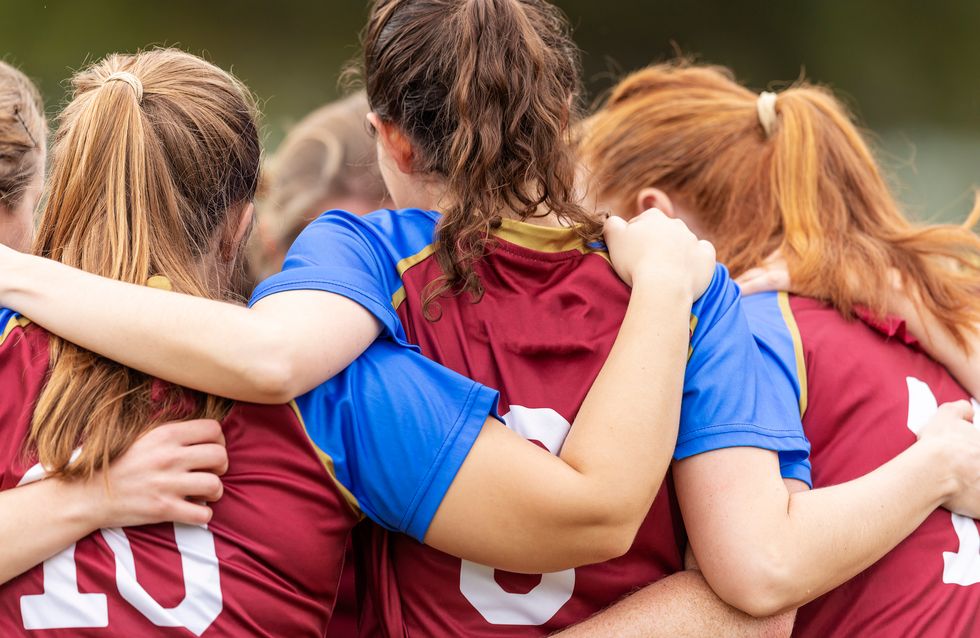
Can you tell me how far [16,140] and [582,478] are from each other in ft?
4.02

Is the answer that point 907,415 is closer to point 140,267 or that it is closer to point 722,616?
point 722,616

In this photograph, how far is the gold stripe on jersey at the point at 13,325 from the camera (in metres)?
1.53

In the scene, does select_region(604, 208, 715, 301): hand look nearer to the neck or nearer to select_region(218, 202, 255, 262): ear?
the neck

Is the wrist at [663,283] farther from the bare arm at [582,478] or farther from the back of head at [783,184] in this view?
the back of head at [783,184]

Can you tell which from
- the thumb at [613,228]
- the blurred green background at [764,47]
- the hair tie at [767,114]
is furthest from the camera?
the blurred green background at [764,47]

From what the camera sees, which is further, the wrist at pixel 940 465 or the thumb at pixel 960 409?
the thumb at pixel 960 409

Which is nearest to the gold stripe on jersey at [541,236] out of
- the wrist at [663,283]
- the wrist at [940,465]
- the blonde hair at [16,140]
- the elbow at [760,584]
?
the wrist at [663,283]

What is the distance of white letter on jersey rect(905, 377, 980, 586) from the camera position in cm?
188

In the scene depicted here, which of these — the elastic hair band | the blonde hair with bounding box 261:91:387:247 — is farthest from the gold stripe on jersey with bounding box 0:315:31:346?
the blonde hair with bounding box 261:91:387:247

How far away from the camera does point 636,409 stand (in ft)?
4.99

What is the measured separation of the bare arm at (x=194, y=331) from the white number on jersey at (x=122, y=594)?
9.3 inches

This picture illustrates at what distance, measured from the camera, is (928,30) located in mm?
9328

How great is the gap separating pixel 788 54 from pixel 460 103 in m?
8.41

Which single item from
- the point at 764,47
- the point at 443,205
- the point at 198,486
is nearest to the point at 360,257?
the point at 443,205
